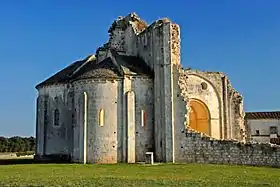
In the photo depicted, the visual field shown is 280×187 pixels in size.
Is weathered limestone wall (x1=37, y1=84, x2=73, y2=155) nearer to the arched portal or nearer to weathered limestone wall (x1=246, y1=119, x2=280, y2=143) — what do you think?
the arched portal

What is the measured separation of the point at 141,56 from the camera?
36.8 metres

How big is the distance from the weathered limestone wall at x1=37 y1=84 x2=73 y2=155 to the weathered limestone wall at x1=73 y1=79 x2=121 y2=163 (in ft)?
15.5

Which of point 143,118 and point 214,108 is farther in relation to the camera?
point 214,108

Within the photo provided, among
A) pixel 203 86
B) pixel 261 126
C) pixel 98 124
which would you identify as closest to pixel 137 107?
pixel 98 124

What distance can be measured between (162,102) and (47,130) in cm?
1301

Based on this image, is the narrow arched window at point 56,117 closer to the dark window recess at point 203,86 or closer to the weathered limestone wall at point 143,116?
the weathered limestone wall at point 143,116

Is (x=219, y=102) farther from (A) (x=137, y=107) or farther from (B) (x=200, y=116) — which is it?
(A) (x=137, y=107)

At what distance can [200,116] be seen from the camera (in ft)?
133

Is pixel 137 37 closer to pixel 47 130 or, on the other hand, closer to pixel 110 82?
pixel 110 82

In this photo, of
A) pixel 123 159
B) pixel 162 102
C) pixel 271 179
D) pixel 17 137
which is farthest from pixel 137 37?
pixel 17 137

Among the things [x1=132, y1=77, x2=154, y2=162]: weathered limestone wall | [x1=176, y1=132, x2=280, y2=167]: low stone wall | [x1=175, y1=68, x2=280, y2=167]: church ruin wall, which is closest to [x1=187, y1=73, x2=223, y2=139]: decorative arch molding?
[x1=175, y1=68, x2=280, y2=167]: church ruin wall

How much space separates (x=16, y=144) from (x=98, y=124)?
205 feet

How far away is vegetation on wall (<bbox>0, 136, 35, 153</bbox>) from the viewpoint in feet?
283

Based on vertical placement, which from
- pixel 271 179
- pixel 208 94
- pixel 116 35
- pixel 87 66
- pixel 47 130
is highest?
pixel 116 35
